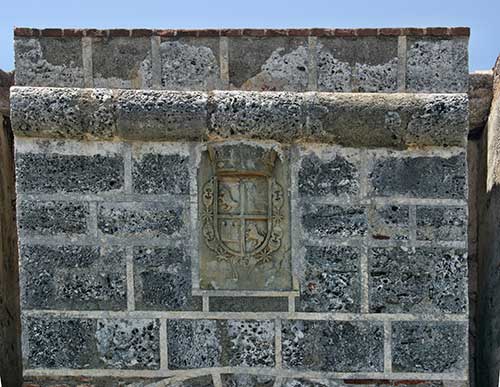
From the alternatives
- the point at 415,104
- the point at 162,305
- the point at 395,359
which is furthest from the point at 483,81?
the point at 162,305

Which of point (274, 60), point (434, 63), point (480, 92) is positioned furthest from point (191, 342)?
point (480, 92)

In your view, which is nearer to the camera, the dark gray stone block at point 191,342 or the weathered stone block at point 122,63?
the dark gray stone block at point 191,342

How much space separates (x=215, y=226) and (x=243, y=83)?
0.85 m

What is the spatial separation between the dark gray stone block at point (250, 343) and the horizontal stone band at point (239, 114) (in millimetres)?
1062

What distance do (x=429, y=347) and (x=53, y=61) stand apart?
2.71 m

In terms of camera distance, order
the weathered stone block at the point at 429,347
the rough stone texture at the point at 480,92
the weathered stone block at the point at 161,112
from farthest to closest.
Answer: the rough stone texture at the point at 480,92, the weathered stone block at the point at 429,347, the weathered stone block at the point at 161,112

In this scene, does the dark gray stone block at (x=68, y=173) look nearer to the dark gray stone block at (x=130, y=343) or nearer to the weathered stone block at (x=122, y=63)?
the weathered stone block at (x=122, y=63)

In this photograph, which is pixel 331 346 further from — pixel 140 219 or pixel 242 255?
pixel 140 219

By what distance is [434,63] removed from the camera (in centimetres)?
507

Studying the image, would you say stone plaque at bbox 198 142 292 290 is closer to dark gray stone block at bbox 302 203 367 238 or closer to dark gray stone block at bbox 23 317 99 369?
dark gray stone block at bbox 302 203 367 238

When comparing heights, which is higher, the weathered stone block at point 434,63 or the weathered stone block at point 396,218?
the weathered stone block at point 434,63

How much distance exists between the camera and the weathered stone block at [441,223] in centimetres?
500

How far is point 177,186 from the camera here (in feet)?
16.3

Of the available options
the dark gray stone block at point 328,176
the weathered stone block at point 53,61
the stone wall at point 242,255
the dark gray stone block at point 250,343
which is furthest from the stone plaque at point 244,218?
the weathered stone block at point 53,61
